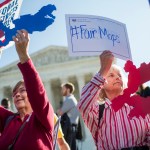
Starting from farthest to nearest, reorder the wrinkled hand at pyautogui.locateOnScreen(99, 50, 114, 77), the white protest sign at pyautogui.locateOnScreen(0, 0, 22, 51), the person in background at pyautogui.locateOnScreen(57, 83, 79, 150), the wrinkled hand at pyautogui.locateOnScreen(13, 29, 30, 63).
→ the person in background at pyautogui.locateOnScreen(57, 83, 79, 150) < the white protest sign at pyautogui.locateOnScreen(0, 0, 22, 51) < the wrinkled hand at pyautogui.locateOnScreen(99, 50, 114, 77) < the wrinkled hand at pyautogui.locateOnScreen(13, 29, 30, 63)

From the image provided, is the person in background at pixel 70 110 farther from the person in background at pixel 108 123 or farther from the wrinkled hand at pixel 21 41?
the wrinkled hand at pixel 21 41

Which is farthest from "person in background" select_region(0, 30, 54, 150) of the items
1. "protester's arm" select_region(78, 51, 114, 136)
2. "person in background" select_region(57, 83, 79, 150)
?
"person in background" select_region(57, 83, 79, 150)

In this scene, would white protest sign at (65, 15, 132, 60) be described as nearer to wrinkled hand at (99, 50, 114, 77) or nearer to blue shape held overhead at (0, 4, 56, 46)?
wrinkled hand at (99, 50, 114, 77)

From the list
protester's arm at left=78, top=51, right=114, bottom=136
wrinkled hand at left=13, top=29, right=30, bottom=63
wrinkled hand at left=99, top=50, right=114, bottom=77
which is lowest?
protester's arm at left=78, top=51, right=114, bottom=136

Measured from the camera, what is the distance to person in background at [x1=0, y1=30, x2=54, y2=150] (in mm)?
2094

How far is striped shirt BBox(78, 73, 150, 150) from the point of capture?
2.19m

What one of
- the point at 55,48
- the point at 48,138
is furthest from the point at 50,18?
the point at 55,48

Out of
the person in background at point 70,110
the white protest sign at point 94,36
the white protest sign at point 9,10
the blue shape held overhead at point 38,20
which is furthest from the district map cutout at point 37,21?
the person in background at point 70,110

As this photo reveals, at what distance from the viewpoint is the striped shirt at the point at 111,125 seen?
2.19m

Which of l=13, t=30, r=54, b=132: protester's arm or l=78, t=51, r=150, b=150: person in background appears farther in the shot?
l=78, t=51, r=150, b=150: person in background

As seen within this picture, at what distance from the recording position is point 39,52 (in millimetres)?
36719

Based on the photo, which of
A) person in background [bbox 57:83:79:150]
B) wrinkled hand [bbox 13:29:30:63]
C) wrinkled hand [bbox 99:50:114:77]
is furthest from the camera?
person in background [bbox 57:83:79:150]

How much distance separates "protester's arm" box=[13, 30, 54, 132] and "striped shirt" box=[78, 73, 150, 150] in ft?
0.63

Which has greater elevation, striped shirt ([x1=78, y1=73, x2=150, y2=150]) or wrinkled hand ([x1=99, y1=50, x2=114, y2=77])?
wrinkled hand ([x1=99, y1=50, x2=114, y2=77])
